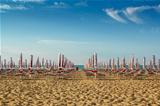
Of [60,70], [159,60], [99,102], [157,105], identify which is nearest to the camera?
[157,105]

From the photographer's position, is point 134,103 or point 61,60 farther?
point 61,60

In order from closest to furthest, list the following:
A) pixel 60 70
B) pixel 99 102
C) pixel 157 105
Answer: pixel 157 105, pixel 99 102, pixel 60 70

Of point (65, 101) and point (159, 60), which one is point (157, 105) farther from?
point (159, 60)

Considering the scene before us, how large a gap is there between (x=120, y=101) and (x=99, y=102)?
2.63 feet

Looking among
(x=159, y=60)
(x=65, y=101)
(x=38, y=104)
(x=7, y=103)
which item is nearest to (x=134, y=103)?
(x=65, y=101)

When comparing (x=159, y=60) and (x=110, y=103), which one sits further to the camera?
(x=159, y=60)

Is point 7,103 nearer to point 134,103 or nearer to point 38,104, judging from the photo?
point 38,104

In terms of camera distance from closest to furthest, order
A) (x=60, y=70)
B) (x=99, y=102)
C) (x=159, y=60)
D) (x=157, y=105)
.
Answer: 1. (x=157, y=105)
2. (x=99, y=102)
3. (x=60, y=70)
4. (x=159, y=60)

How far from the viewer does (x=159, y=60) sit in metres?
56.7

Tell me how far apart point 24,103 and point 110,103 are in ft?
9.66

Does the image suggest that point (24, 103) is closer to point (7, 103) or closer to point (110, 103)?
point (7, 103)

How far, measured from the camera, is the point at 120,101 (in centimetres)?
1178

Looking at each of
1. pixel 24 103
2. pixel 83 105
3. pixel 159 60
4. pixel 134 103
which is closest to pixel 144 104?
pixel 134 103

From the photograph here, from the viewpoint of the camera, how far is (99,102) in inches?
455
